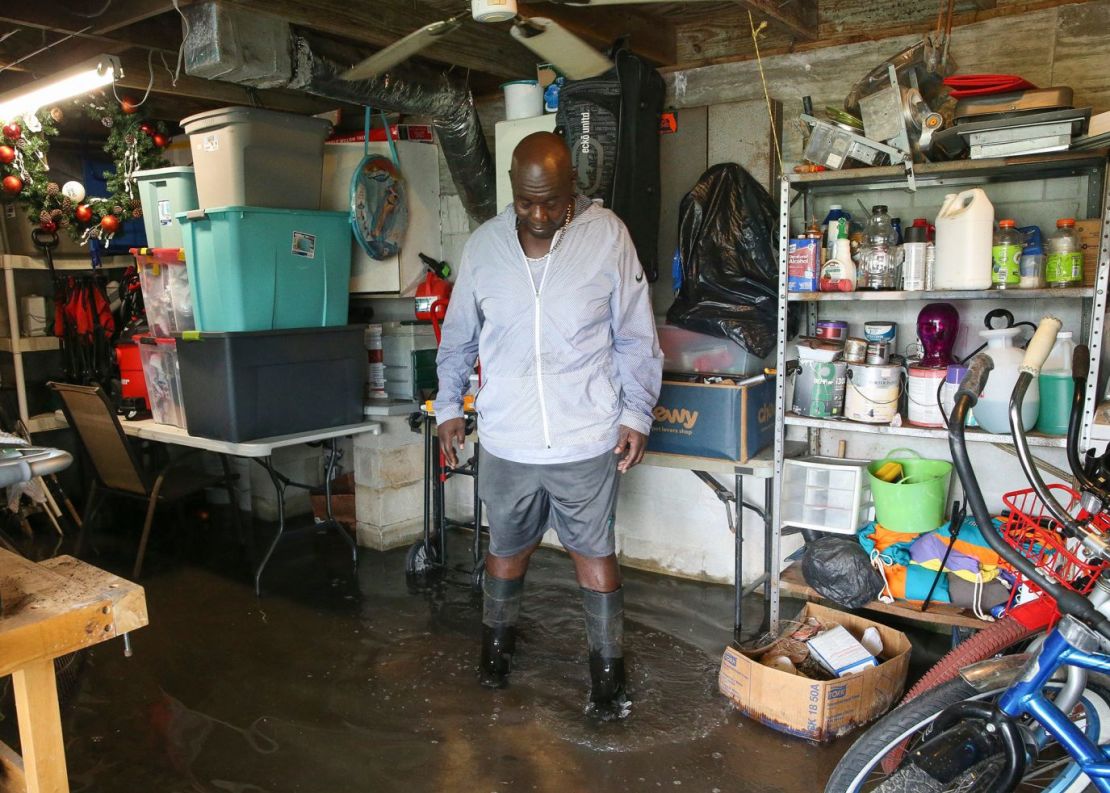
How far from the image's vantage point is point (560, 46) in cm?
256

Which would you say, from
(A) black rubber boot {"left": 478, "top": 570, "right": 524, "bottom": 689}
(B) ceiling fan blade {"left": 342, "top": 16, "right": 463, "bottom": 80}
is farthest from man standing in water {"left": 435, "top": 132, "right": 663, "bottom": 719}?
(B) ceiling fan blade {"left": 342, "top": 16, "right": 463, "bottom": 80}

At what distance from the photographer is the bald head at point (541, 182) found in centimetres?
246

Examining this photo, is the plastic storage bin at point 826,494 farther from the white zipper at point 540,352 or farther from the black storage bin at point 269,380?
the black storage bin at point 269,380

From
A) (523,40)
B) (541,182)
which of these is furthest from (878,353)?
(523,40)

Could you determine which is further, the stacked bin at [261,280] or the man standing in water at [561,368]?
the stacked bin at [261,280]

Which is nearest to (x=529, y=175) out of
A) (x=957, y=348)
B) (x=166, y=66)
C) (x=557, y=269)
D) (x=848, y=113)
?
(x=557, y=269)

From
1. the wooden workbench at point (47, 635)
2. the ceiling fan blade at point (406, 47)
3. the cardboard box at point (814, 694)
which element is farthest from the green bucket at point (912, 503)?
the wooden workbench at point (47, 635)

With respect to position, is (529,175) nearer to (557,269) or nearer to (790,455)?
(557,269)

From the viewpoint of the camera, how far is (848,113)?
2.91 metres

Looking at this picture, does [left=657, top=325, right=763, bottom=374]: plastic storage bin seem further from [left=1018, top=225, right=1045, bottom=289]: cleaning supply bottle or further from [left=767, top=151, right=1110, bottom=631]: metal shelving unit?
[left=1018, top=225, right=1045, bottom=289]: cleaning supply bottle

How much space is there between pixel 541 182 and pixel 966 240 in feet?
4.41

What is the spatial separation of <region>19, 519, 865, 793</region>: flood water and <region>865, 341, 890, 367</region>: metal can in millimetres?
1225

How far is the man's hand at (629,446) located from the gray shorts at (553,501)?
3 cm

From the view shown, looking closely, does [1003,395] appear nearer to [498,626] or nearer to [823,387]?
[823,387]
